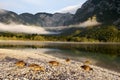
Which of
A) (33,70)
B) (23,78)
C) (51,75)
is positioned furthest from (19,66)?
(23,78)

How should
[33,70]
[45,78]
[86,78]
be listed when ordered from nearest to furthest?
[45,78] → [86,78] → [33,70]

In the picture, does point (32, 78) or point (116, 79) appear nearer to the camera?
point (32, 78)

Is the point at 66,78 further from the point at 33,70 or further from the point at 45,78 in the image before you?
the point at 33,70

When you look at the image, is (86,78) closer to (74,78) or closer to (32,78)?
(74,78)

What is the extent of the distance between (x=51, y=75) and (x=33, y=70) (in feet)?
10.6

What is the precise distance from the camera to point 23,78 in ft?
84.0

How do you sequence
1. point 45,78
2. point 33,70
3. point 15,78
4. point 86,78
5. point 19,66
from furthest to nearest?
1. point 19,66
2. point 33,70
3. point 86,78
4. point 45,78
5. point 15,78

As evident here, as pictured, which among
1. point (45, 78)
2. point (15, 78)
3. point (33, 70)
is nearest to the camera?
point (15, 78)

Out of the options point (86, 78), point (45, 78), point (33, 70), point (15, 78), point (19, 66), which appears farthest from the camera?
point (19, 66)

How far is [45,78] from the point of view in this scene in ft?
88.9

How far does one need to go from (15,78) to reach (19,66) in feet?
32.5

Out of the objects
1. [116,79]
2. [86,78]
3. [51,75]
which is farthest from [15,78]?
[116,79]

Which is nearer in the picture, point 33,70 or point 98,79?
point 98,79

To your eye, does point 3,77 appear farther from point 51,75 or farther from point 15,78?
point 51,75
